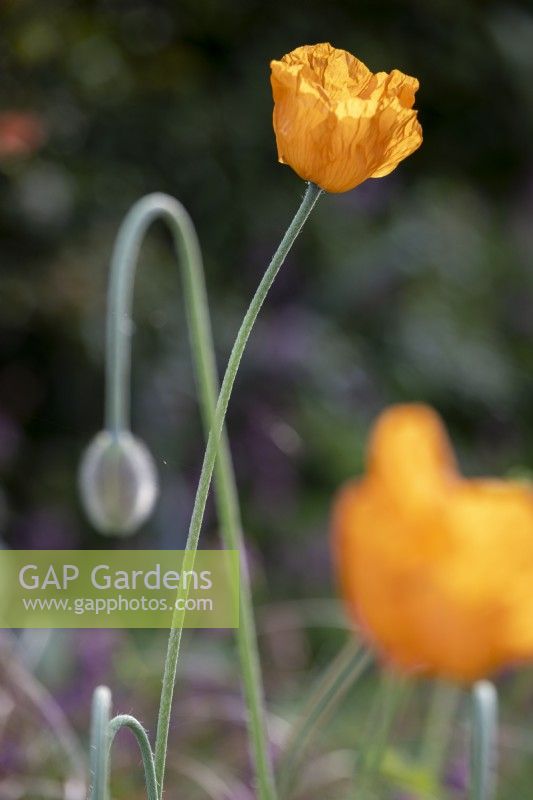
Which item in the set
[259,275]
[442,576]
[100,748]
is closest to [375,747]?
[442,576]

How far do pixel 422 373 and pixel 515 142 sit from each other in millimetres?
524

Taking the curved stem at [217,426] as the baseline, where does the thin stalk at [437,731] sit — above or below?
above

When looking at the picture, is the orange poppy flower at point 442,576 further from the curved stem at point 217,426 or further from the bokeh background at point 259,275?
the bokeh background at point 259,275

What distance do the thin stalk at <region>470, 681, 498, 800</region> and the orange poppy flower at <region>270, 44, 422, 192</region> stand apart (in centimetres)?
27

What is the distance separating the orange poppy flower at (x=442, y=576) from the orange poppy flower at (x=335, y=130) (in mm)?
272

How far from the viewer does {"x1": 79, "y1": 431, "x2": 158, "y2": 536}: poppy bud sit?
73 centimetres

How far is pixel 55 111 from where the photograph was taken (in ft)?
4.75

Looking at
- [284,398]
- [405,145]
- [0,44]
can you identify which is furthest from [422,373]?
[405,145]

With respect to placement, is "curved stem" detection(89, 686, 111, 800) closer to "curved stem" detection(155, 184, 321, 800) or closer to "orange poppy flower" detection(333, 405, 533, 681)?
"curved stem" detection(155, 184, 321, 800)

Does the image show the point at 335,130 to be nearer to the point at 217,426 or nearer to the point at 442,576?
the point at 217,426

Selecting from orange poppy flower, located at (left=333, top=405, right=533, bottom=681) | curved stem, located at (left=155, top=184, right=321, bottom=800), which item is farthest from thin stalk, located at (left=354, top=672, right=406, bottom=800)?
curved stem, located at (left=155, top=184, right=321, bottom=800)

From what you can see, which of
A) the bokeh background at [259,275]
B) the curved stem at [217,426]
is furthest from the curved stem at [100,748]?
the bokeh background at [259,275]

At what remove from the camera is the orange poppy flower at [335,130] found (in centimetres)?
38

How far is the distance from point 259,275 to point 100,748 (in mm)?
1371
